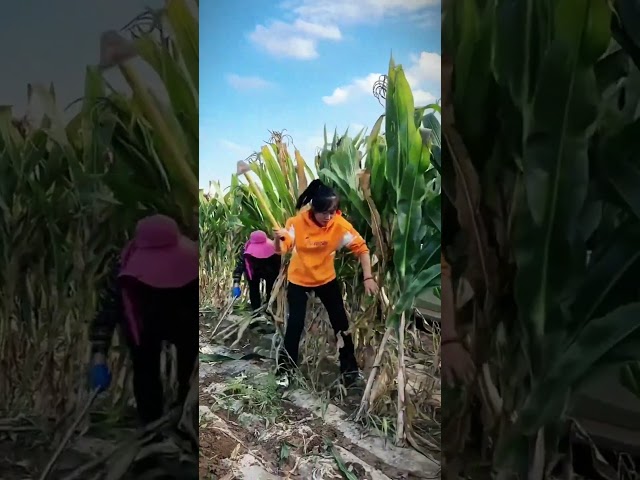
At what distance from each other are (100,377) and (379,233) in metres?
0.58

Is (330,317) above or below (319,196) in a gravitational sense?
below

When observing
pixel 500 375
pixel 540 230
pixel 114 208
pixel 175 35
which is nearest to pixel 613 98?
pixel 540 230

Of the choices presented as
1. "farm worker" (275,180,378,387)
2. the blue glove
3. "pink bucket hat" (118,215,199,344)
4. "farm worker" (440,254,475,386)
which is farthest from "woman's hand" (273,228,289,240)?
the blue glove

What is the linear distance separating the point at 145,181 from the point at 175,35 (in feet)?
0.90

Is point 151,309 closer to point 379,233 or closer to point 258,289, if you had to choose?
point 258,289

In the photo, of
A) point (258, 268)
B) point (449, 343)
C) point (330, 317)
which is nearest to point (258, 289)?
point (258, 268)

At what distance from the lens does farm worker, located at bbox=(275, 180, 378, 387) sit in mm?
1065

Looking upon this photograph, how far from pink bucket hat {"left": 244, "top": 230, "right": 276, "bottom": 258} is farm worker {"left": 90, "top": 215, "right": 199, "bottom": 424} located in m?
0.10

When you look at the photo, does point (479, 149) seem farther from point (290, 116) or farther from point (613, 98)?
point (290, 116)

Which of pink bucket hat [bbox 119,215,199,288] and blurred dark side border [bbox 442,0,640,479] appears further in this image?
pink bucket hat [bbox 119,215,199,288]

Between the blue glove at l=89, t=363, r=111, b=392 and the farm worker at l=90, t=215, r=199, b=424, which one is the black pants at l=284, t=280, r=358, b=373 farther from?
the blue glove at l=89, t=363, r=111, b=392

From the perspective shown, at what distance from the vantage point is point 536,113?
917 mm

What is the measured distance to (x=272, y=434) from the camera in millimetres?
1062

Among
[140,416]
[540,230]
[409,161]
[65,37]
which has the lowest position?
[140,416]
